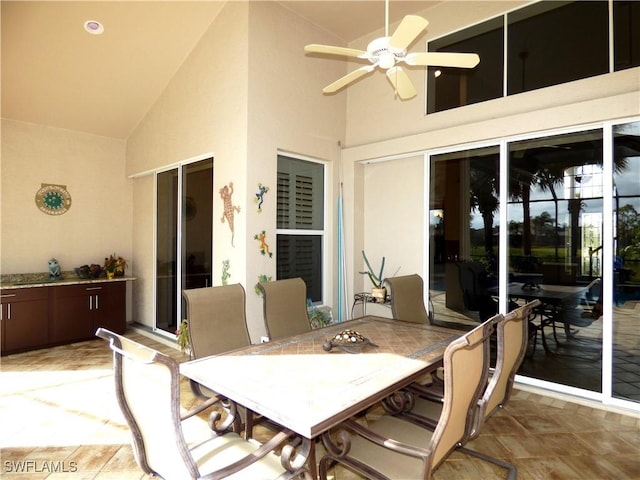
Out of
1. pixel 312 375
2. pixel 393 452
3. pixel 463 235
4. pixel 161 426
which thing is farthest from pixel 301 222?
pixel 161 426

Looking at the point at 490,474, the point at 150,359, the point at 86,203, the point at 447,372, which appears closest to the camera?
the point at 150,359

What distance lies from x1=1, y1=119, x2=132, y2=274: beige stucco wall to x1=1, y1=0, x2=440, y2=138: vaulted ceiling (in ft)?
1.23

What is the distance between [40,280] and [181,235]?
1.97 metres

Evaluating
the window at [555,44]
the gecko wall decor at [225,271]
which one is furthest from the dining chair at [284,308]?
the window at [555,44]

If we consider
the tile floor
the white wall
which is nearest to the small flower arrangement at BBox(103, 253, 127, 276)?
the tile floor

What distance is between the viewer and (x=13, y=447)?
2.56 metres

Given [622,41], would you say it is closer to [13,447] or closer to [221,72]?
[221,72]

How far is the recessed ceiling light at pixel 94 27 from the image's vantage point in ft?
13.1

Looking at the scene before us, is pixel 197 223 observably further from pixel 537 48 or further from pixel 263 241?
pixel 537 48

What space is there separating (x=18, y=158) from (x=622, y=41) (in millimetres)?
6979

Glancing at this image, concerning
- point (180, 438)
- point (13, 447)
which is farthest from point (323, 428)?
point (13, 447)

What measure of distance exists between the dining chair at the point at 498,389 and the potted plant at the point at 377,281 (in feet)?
6.71

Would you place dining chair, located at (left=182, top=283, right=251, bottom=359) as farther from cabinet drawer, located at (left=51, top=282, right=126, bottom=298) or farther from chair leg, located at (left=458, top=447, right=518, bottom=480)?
cabinet drawer, located at (left=51, top=282, right=126, bottom=298)

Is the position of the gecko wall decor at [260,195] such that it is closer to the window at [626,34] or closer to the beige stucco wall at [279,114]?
the beige stucco wall at [279,114]
